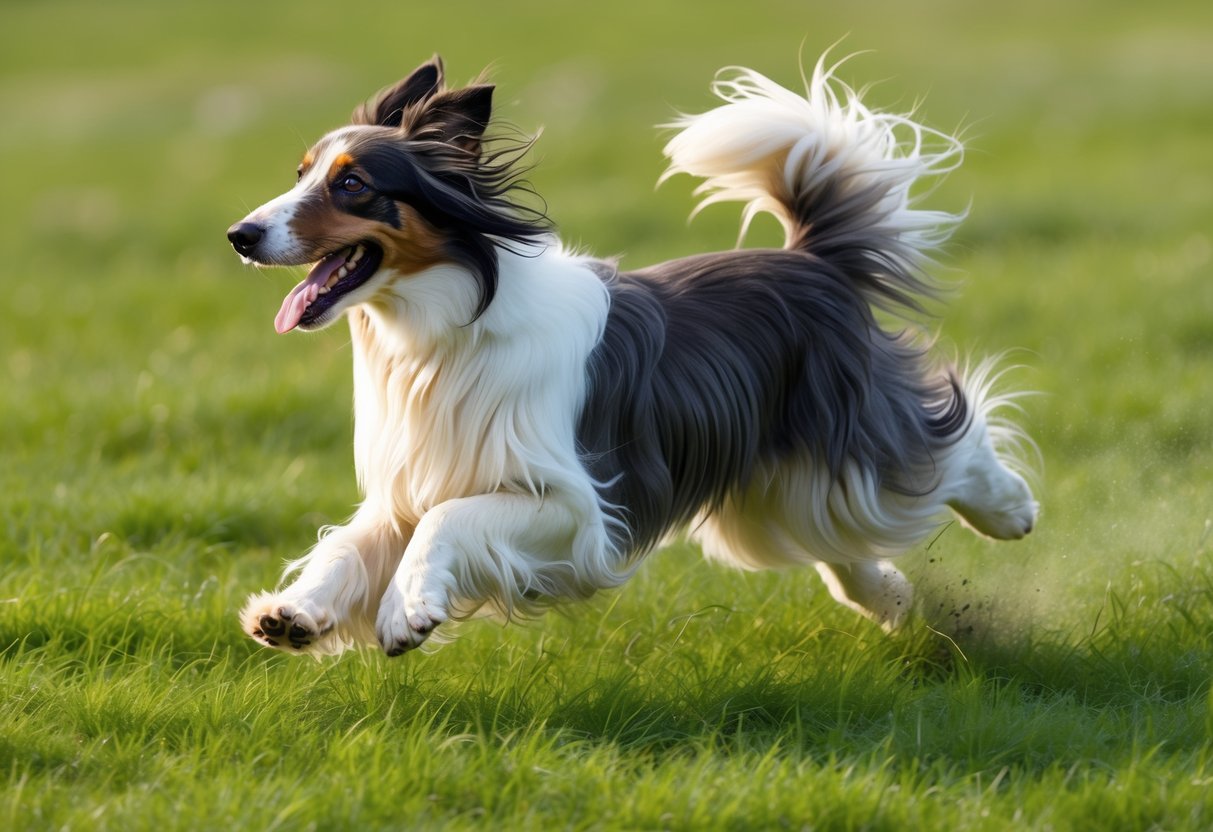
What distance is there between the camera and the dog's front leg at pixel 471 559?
4.16 meters

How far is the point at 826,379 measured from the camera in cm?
500

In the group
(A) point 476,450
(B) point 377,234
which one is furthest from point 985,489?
(B) point 377,234

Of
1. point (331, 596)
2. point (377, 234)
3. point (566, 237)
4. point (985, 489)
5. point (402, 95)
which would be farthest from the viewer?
point (566, 237)

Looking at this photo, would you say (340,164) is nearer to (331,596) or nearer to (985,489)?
(331,596)

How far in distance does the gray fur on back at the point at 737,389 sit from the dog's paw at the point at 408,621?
72 centimetres

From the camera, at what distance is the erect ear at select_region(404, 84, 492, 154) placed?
4.61 metres

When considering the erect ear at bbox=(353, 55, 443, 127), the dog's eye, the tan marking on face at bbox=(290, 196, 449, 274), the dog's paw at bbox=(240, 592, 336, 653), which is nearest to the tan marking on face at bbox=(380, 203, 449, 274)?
the tan marking on face at bbox=(290, 196, 449, 274)

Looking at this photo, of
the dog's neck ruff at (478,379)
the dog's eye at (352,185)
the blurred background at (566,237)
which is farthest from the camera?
the blurred background at (566,237)

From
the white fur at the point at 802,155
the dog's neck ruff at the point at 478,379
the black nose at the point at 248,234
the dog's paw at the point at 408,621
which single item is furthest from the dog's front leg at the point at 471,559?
the white fur at the point at 802,155

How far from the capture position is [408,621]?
13.6ft

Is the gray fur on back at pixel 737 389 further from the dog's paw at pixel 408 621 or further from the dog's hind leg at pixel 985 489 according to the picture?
the dog's paw at pixel 408 621

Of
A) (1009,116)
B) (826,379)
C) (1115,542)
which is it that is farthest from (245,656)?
(1009,116)

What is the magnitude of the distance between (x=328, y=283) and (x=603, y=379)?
0.87 m

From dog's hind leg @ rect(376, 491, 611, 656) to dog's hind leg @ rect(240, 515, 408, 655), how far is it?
22 cm
